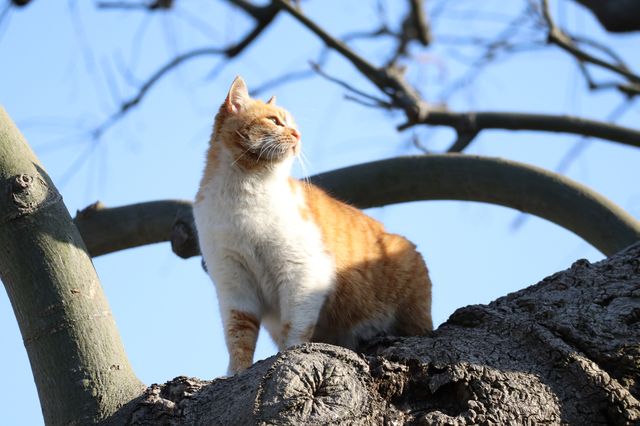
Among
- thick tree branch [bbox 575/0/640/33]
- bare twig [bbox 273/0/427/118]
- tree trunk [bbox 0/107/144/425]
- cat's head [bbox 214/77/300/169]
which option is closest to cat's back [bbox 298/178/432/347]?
cat's head [bbox 214/77/300/169]

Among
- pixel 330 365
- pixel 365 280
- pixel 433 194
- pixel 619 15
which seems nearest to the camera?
pixel 619 15

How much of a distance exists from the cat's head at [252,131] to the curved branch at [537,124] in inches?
43.8

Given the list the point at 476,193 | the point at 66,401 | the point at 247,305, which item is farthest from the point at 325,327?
the point at 66,401

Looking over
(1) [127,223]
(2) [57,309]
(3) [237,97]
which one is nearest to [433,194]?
(3) [237,97]

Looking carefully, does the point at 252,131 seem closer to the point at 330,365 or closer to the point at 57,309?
the point at 57,309

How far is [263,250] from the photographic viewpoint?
433 cm

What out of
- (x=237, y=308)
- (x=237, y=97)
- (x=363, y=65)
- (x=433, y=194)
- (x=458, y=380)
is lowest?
(x=458, y=380)

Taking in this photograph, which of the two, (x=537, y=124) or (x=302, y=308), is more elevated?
(x=537, y=124)

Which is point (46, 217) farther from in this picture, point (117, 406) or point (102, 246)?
point (102, 246)

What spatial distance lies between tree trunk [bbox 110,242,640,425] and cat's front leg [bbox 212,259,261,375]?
1.46 metres

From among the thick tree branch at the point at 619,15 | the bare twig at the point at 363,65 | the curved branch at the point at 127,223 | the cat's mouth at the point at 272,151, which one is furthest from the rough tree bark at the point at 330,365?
the bare twig at the point at 363,65

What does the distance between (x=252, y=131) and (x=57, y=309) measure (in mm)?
2112

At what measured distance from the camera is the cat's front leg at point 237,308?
169 inches

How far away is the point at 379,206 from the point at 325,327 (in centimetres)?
99
